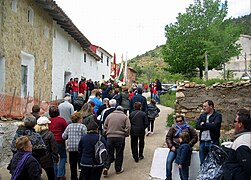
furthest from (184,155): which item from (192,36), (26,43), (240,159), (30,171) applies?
(192,36)

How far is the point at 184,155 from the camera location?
6664mm

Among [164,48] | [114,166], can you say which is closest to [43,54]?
[114,166]

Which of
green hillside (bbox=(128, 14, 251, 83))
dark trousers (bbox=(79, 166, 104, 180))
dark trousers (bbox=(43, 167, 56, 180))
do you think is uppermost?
green hillside (bbox=(128, 14, 251, 83))

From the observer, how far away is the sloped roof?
1443 centimetres

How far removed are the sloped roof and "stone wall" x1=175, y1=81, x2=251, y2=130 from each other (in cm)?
719

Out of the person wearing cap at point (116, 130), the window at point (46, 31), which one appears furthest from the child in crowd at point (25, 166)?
the window at point (46, 31)

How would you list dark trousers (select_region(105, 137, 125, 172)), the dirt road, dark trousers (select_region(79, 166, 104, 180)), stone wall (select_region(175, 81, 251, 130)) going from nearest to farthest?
dark trousers (select_region(79, 166, 104, 180)) → the dirt road → dark trousers (select_region(105, 137, 125, 172)) → stone wall (select_region(175, 81, 251, 130))

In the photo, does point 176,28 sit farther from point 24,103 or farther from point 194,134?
point 194,134

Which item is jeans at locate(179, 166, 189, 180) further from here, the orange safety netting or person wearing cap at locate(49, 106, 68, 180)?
the orange safety netting

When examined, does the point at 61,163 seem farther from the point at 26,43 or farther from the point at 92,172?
the point at 26,43

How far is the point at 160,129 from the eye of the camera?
1350cm

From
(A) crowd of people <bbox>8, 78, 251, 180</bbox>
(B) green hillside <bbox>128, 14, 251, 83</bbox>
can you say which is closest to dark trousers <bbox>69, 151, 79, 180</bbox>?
(A) crowd of people <bbox>8, 78, 251, 180</bbox>

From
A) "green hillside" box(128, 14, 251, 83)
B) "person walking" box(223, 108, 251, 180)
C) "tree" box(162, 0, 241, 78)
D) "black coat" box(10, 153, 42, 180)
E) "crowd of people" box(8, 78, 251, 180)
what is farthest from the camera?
"green hillside" box(128, 14, 251, 83)

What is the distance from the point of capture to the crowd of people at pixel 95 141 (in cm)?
413
